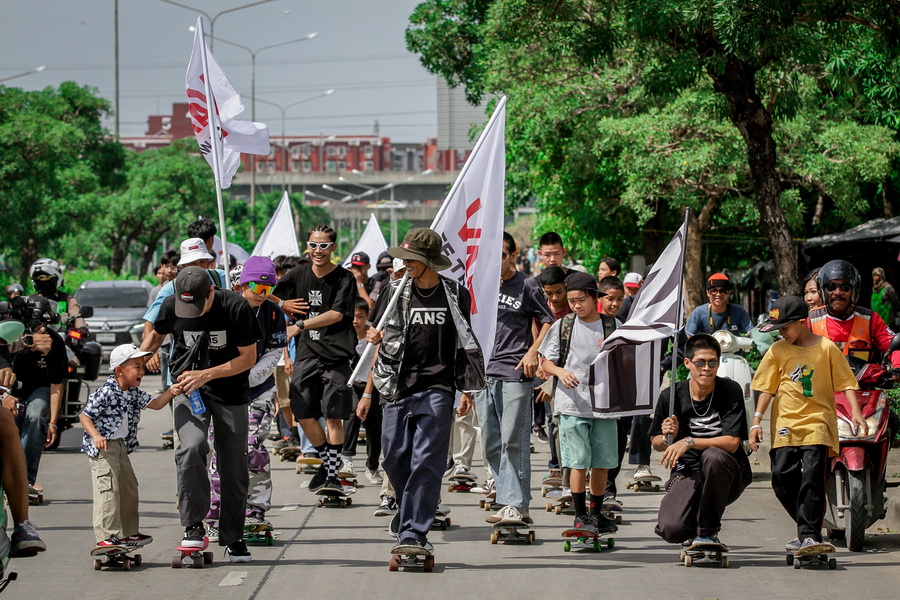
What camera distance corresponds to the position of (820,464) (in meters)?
7.51

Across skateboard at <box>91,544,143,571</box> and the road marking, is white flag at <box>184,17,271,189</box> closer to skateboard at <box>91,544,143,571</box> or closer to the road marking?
skateboard at <box>91,544,143,571</box>

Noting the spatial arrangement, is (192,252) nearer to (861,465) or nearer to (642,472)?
(642,472)

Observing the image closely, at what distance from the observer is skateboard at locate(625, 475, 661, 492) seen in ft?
35.3

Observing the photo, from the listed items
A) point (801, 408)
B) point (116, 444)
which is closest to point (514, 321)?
point (801, 408)

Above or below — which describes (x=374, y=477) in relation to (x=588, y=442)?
below

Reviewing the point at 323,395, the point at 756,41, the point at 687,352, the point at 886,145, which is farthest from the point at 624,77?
the point at 687,352

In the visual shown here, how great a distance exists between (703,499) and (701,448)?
310mm

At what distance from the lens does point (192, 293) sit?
7.20 m

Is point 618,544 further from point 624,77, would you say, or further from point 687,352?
point 624,77

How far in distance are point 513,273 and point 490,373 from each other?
2.55 ft

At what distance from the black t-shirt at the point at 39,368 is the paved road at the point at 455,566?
3.20ft

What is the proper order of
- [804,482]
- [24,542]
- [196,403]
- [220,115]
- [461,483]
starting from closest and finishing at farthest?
[24,542] → [196,403] → [804,482] → [461,483] → [220,115]

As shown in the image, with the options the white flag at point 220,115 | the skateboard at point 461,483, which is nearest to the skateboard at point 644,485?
the skateboard at point 461,483

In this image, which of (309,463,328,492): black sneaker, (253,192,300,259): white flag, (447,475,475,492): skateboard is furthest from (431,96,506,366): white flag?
(253,192,300,259): white flag
